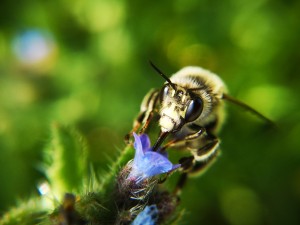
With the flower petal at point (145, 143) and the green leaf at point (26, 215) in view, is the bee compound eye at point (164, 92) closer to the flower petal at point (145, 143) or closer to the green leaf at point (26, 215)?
the flower petal at point (145, 143)

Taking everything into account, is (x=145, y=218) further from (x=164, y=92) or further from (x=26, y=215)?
(x=26, y=215)

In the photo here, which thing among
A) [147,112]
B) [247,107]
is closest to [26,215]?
[147,112]

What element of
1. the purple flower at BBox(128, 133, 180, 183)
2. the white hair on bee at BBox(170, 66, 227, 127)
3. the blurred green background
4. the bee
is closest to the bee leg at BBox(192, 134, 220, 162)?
the bee

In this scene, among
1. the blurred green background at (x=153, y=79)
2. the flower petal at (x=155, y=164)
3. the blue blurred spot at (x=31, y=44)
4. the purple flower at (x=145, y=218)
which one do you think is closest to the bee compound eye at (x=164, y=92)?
the flower petal at (x=155, y=164)

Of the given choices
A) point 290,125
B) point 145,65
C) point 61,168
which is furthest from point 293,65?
point 61,168

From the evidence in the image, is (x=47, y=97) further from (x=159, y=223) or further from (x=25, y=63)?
(x=159, y=223)
